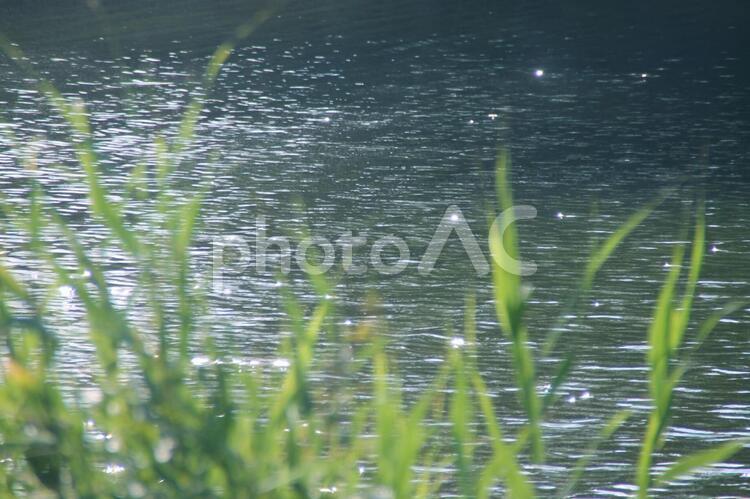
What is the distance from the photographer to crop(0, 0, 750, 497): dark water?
230 inches

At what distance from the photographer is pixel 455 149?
11.4m

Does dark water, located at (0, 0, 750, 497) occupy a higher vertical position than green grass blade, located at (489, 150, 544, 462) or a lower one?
higher

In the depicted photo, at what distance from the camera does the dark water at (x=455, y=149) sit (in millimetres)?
5848

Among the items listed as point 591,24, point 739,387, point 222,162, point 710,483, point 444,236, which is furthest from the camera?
point 591,24

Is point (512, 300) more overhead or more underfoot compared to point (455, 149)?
more underfoot

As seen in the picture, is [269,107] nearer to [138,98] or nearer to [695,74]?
[138,98]

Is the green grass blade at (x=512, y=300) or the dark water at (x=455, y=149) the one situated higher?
the dark water at (x=455, y=149)

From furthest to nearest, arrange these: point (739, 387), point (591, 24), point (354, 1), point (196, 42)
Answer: point (354, 1), point (591, 24), point (196, 42), point (739, 387)

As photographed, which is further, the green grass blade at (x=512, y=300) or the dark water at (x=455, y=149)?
the dark water at (x=455, y=149)

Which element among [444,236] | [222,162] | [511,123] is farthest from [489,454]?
[511,123]

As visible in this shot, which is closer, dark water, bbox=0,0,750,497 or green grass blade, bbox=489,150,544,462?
green grass blade, bbox=489,150,544,462

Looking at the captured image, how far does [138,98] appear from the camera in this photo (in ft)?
44.6

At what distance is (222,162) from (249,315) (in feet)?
13.8

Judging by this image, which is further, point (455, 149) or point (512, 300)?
point (455, 149)
